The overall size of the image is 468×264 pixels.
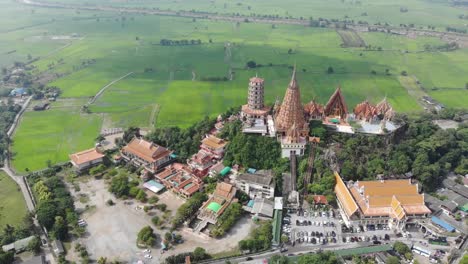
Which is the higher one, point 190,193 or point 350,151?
point 350,151

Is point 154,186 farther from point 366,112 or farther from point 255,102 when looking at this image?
point 366,112

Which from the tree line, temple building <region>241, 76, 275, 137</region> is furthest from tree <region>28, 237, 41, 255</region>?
the tree line

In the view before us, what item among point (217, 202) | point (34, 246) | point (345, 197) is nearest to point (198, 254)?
point (217, 202)

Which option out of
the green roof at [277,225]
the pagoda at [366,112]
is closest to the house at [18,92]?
the green roof at [277,225]

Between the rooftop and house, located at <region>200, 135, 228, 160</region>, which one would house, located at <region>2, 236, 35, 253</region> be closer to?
house, located at <region>200, 135, 228, 160</region>

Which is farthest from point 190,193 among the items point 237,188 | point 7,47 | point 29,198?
point 7,47

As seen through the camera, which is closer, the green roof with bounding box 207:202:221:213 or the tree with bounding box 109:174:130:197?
the green roof with bounding box 207:202:221:213

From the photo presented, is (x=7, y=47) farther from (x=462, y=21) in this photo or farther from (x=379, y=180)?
(x=462, y=21)
